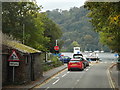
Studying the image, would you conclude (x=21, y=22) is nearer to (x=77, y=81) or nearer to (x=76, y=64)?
(x=76, y=64)

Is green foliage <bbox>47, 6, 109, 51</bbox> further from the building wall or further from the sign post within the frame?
the sign post

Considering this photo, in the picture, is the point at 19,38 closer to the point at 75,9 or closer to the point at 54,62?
the point at 54,62

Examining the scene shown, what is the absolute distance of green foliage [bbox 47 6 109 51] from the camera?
126 m

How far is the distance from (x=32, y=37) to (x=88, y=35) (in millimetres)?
92957

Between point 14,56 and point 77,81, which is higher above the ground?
point 14,56

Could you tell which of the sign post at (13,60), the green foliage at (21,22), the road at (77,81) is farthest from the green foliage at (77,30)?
the sign post at (13,60)

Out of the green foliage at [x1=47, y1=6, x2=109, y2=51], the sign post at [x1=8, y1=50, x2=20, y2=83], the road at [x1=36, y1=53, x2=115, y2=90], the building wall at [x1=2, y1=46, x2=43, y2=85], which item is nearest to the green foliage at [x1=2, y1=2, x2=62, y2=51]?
the road at [x1=36, y1=53, x2=115, y2=90]

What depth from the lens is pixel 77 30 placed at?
138500 millimetres

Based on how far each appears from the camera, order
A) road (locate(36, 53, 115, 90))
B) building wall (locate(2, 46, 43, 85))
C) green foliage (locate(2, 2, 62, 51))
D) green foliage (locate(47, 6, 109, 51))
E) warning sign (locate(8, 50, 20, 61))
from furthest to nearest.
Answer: green foliage (locate(47, 6, 109, 51)) < green foliage (locate(2, 2, 62, 51)) < road (locate(36, 53, 115, 90)) < building wall (locate(2, 46, 43, 85)) < warning sign (locate(8, 50, 20, 61))

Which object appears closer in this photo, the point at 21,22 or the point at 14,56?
the point at 14,56

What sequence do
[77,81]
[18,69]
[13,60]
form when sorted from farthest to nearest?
[77,81], [18,69], [13,60]

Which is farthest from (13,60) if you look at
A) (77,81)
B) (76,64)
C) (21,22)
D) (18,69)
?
(76,64)

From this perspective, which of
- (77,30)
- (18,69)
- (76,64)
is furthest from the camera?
(77,30)

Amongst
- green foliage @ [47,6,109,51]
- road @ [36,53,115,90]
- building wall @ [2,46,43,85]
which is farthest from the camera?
green foliage @ [47,6,109,51]
